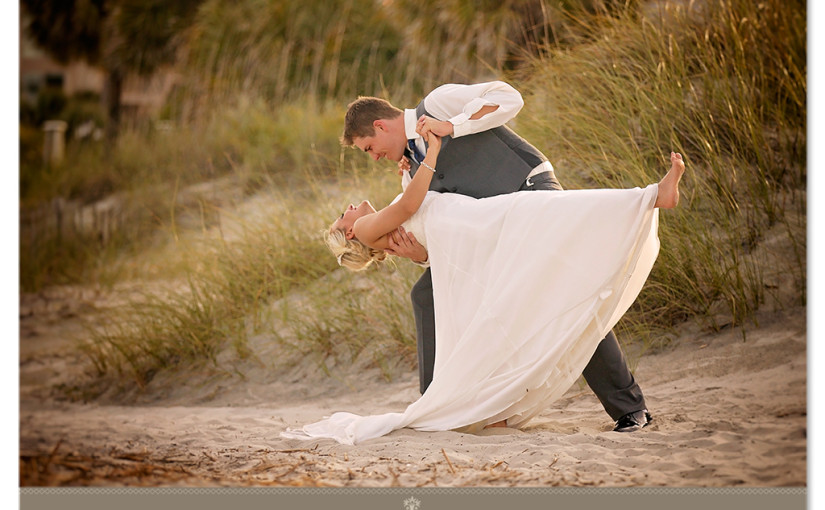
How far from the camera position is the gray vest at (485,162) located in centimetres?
273

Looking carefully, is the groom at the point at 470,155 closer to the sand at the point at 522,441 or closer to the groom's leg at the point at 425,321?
the groom's leg at the point at 425,321

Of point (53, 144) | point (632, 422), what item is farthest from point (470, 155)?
point (53, 144)

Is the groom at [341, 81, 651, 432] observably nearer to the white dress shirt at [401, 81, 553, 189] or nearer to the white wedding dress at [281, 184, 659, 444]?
the white dress shirt at [401, 81, 553, 189]

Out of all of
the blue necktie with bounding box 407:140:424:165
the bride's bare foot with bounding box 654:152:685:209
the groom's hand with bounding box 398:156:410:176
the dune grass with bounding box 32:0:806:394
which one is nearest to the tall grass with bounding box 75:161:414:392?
the dune grass with bounding box 32:0:806:394

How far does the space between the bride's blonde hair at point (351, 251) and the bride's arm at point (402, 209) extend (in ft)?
0.14

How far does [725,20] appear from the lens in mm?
3973

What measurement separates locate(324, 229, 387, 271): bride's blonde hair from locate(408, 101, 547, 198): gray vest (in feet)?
1.26

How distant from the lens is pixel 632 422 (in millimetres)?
2664

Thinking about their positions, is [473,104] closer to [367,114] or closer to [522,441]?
[367,114]

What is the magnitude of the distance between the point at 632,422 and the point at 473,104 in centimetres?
116

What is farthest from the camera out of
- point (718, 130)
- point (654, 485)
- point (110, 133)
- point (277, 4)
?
point (110, 133)

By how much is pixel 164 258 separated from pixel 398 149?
3.19m
